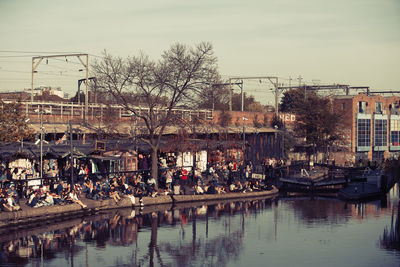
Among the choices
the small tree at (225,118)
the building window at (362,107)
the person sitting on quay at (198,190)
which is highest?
the building window at (362,107)

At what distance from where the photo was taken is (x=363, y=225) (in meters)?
37.1

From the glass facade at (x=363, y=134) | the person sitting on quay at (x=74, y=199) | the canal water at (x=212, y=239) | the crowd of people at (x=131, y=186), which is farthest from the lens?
the glass facade at (x=363, y=134)

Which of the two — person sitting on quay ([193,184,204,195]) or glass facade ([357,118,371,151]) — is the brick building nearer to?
glass facade ([357,118,371,151])

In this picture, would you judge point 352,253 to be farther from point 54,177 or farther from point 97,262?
point 54,177

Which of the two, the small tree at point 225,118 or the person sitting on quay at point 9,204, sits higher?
the small tree at point 225,118

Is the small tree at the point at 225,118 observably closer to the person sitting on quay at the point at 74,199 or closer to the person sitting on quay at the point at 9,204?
the person sitting on quay at the point at 74,199

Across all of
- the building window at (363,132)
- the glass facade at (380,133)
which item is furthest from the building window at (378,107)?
the building window at (363,132)

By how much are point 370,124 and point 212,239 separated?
227ft

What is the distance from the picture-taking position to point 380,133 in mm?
99438

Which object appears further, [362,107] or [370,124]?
[370,124]

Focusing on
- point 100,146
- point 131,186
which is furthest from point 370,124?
point 100,146

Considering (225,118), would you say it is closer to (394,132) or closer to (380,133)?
(380,133)

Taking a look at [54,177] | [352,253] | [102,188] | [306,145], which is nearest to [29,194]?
[54,177]

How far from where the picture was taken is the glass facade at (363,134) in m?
92.5
